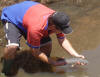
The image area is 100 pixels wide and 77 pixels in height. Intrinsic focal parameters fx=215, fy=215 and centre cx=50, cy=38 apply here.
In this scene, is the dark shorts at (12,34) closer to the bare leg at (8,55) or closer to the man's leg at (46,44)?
the bare leg at (8,55)

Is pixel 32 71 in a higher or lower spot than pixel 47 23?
lower

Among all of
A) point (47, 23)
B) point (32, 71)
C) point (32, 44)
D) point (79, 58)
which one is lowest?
point (32, 71)

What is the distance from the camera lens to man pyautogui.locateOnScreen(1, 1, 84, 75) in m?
2.48

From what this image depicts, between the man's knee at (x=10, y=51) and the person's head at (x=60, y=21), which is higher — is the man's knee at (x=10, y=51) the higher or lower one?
the lower one

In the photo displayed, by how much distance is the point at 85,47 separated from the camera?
3.90m

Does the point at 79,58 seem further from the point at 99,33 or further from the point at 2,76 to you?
the point at 99,33

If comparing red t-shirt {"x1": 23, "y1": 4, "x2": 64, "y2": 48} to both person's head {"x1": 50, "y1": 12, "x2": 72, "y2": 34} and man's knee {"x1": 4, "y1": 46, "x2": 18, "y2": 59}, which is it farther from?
man's knee {"x1": 4, "y1": 46, "x2": 18, "y2": 59}

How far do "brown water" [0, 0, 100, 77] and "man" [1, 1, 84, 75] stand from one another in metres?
0.45

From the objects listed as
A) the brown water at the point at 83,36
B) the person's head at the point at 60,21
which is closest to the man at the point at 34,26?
the person's head at the point at 60,21

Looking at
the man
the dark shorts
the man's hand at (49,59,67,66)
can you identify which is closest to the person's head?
the man

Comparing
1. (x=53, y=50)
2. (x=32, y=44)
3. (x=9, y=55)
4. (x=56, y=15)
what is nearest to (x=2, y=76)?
(x=9, y=55)

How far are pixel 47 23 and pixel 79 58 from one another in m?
0.80

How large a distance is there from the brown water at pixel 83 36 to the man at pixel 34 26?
45cm

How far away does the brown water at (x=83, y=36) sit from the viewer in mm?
3336
